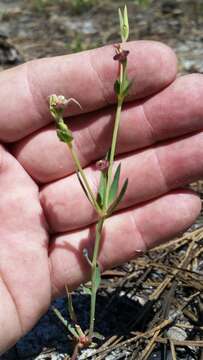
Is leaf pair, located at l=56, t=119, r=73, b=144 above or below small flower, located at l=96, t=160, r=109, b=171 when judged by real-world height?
above

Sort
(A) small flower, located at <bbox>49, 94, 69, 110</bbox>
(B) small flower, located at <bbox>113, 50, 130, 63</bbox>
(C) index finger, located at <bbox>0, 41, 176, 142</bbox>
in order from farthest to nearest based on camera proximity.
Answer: (C) index finger, located at <bbox>0, 41, 176, 142</bbox> < (B) small flower, located at <bbox>113, 50, 130, 63</bbox> < (A) small flower, located at <bbox>49, 94, 69, 110</bbox>

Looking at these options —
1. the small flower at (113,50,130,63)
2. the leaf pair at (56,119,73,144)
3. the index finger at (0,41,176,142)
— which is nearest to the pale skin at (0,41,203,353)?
the index finger at (0,41,176,142)

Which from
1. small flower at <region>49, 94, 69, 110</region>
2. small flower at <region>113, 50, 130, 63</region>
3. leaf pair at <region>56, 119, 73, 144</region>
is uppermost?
small flower at <region>113, 50, 130, 63</region>

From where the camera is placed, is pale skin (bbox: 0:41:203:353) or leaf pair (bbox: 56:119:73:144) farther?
pale skin (bbox: 0:41:203:353)

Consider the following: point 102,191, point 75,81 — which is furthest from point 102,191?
point 75,81

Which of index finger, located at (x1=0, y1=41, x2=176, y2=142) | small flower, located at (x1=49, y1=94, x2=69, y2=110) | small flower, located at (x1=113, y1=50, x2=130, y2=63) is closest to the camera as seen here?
small flower, located at (x1=49, y1=94, x2=69, y2=110)

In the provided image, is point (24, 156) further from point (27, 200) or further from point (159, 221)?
point (159, 221)

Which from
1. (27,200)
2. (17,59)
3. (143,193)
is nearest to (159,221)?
(143,193)

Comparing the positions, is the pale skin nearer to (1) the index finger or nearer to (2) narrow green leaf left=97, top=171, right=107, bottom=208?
(1) the index finger

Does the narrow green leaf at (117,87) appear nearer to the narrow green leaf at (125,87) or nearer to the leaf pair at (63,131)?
the narrow green leaf at (125,87)
